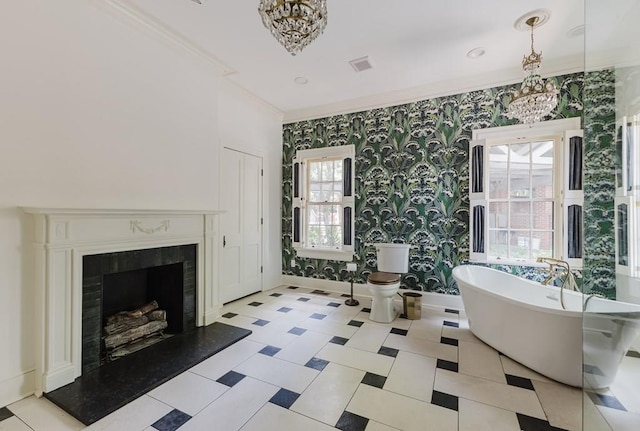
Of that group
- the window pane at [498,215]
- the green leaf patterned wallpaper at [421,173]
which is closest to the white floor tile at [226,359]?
the green leaf patterned wallpaper at [421,173]

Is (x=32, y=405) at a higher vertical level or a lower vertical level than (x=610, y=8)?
lower

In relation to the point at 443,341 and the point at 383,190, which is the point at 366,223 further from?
the point at 443,341

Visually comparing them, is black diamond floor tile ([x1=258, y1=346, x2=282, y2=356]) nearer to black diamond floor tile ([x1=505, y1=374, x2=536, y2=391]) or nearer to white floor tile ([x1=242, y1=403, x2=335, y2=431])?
white floor tile ([x1=242, y1=403, x2=335, y2=431])

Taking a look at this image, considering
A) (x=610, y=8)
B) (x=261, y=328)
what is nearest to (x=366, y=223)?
(x=261, y=328)

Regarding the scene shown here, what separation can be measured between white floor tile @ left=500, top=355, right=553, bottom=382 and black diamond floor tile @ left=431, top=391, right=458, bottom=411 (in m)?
0.67

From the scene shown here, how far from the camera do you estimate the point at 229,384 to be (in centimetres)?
203

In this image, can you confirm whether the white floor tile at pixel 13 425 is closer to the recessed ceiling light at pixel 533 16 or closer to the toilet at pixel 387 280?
the toilet at pixel 387 280

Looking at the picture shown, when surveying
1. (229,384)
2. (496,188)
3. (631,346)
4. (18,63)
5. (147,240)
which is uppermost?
(18,63)

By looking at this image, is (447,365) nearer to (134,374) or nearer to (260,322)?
(260,322)

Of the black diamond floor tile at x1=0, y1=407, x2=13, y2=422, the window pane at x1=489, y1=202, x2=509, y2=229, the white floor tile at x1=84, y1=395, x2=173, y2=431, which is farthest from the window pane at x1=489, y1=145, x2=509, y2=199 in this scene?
the black diamond floor tile at x1=0, y1=407, x2=13, y2=422

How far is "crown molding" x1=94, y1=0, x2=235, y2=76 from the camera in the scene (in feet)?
7.34

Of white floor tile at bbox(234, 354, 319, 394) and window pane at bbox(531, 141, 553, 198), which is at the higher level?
window pane at bbox(531, 141, 553, 198)

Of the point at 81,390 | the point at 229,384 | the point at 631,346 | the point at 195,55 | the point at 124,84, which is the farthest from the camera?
the point at 195,55

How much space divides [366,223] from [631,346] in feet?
9.20
